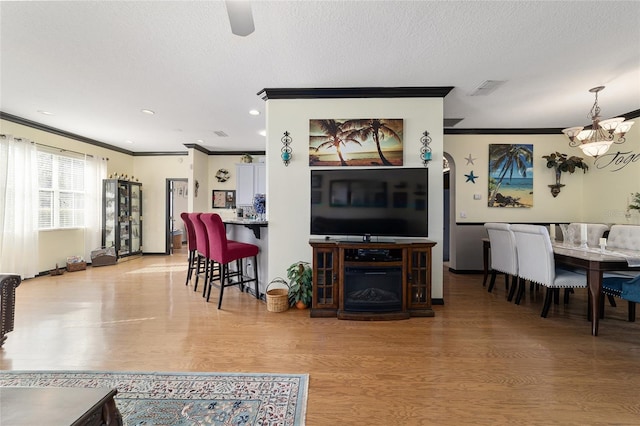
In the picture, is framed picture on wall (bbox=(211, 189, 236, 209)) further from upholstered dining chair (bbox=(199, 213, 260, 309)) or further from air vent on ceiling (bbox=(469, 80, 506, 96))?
air vent on ceiling (bbox=(469, 80, 506, 96))

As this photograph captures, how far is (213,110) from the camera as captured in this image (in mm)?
4246

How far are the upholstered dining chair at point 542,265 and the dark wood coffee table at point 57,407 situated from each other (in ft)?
12.2

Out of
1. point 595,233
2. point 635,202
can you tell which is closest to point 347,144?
point 595,233

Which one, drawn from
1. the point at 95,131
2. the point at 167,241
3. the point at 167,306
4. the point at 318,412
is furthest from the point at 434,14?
the point at 167,241

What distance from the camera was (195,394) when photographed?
5.83 ft

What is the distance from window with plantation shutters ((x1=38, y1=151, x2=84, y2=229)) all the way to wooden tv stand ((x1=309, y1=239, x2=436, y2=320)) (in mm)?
5358

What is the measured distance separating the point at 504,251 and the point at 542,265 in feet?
2.34

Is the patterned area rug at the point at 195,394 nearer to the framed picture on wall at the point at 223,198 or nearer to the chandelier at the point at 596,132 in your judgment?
the chandelier at the point at 596,132

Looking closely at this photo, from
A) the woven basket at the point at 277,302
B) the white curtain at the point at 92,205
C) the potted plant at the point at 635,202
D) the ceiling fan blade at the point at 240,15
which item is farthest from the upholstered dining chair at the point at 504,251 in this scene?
the white curtain at the point at 92,205

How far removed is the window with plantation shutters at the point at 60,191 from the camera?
5070 mm

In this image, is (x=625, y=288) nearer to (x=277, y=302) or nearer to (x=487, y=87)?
(x=487, y=87)

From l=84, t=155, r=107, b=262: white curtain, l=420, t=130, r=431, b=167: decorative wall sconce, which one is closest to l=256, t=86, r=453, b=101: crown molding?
l=420, t=130, r=431, b=167: decorative wall sconce

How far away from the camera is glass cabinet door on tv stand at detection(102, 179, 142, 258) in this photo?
20.5 ft

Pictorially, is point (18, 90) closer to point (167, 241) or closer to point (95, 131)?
point (95, 131)
